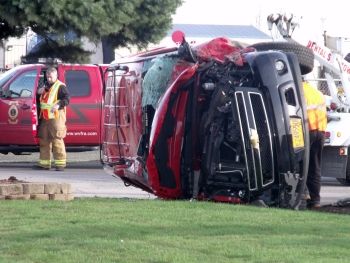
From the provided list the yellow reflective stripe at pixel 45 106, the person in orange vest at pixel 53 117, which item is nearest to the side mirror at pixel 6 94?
the person in orange vest at pixel 53 117

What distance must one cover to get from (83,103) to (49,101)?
5.47ft

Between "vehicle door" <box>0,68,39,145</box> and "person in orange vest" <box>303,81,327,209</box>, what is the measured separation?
8123 millimetres

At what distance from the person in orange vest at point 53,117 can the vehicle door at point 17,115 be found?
31.0 inches

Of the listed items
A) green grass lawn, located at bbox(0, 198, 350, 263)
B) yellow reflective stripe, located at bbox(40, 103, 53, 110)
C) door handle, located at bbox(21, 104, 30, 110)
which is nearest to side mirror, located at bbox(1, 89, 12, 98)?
door handle, located at bbox(21, 104, 30, 110)

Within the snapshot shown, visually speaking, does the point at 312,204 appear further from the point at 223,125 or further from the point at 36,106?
the point at 36,106

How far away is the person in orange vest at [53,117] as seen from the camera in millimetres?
18562

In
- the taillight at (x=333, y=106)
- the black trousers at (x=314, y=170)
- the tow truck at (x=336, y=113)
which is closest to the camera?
Answer: the black trousers at (x=314, y=170)

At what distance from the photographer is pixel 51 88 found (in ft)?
60.8

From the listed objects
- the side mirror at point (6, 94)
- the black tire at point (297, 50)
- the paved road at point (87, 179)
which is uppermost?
the black tire at point (297, 50)

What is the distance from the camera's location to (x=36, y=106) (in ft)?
63.8

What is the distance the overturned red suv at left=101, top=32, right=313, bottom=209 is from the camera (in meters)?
11.4

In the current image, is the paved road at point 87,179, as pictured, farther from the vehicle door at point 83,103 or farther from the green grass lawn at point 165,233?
the green grass lawn at point 165,233

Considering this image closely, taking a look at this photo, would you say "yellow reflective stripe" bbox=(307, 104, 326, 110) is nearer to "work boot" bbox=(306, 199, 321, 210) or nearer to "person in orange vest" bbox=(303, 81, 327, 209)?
"person in orange vest" bbox=(303, 81, 327, 209)

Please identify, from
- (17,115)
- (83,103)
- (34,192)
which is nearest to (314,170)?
(34,192)
